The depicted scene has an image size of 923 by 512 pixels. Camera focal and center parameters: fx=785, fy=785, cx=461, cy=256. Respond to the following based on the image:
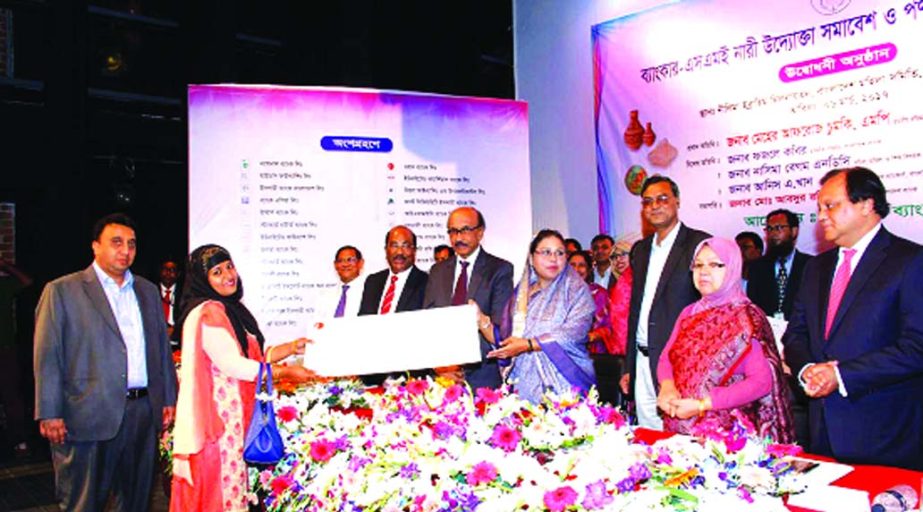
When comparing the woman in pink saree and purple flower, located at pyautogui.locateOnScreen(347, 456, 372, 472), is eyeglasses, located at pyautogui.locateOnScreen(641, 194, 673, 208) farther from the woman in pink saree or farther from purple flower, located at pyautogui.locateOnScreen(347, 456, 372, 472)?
purple flower, located at pyautogui.locateOnScreen(347, 456, 372, 472)

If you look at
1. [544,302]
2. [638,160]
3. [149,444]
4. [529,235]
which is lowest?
[149,444]

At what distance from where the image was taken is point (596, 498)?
1608 millimetres

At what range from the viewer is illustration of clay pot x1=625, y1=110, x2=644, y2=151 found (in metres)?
5.45

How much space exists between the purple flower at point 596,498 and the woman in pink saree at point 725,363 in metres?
0.92

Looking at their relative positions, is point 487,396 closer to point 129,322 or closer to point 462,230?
point 462,230

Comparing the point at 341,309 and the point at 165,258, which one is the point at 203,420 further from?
the point at 165,258

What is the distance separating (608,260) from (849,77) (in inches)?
76.1

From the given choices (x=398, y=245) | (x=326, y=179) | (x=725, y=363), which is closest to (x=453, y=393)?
(x=725, y=363)

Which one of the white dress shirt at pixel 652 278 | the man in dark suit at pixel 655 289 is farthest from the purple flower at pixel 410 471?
the white dress shirt at pixel 652 278

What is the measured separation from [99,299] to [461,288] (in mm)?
1633

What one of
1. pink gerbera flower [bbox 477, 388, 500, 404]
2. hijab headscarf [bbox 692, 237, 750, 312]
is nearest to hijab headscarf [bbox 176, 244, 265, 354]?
pink gerbera flower [bbox 477, 388, 500, 404]

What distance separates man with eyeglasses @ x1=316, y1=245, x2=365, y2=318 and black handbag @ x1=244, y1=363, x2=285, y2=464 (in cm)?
189

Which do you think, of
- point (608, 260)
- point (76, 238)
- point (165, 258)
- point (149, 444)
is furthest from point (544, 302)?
point (165, 258)

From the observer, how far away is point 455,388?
7.84 feet
